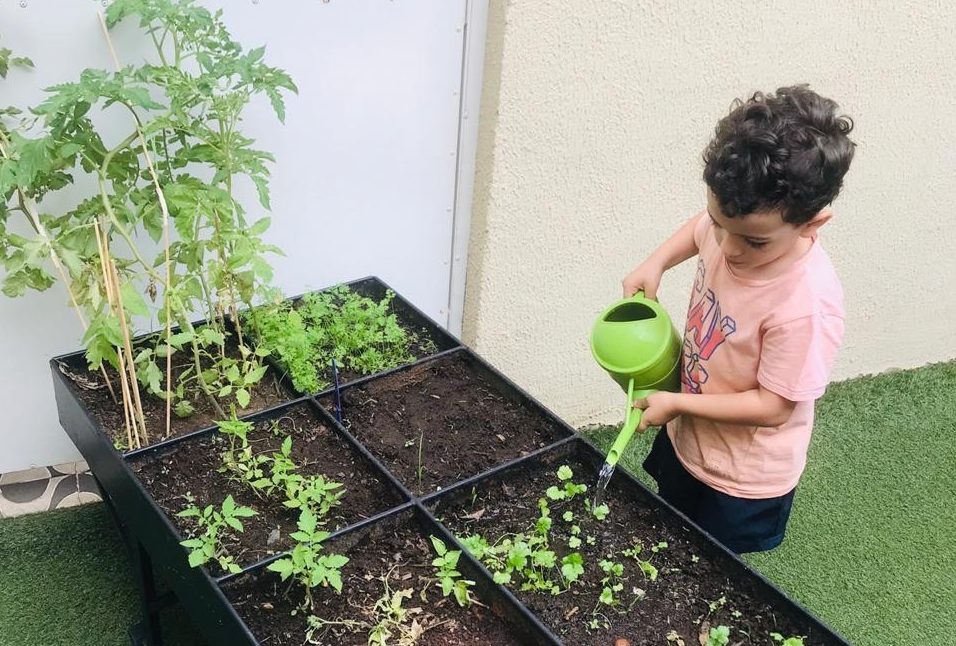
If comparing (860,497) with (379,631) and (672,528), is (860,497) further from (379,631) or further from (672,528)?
(379,631)

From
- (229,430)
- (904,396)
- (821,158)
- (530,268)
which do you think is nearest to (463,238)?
(530,268)

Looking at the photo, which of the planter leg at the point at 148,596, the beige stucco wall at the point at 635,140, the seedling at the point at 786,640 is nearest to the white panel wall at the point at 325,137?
the beige stucco wall at the point at 635,140

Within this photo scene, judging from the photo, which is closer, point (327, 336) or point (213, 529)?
point (213, 529)

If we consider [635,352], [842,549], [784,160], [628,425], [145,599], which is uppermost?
[784,160]

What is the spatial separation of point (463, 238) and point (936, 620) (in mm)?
1754

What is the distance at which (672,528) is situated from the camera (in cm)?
168

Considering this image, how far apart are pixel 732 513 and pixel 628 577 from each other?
390 mm

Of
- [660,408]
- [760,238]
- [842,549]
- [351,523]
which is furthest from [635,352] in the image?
[842,549]

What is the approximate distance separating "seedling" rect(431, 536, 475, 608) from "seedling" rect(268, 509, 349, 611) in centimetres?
17

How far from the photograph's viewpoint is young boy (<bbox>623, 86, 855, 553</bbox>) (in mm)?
1434

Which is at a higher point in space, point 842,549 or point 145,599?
point 145,599

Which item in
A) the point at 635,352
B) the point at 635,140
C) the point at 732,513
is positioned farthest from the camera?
the point at 635,140

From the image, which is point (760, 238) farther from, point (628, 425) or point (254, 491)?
point (254, 491)

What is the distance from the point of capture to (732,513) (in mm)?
1873
